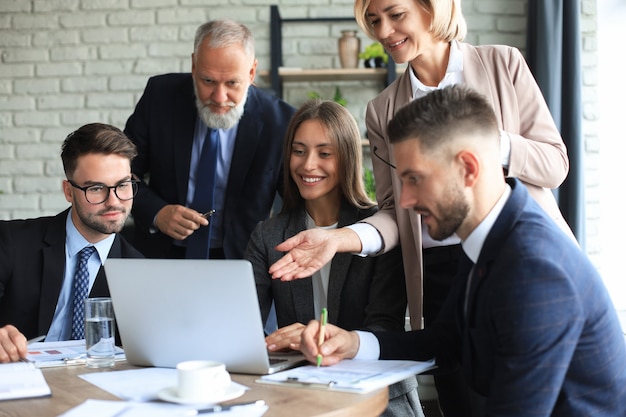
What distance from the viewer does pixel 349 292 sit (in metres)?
→ 2.12

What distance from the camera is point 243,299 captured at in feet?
4.60

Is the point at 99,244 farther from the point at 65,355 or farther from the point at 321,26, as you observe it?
the point at 321,26

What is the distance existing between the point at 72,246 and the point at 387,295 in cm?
91

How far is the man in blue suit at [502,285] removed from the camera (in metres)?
1.24

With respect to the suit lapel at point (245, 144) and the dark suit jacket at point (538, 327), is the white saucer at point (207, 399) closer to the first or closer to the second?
the dark suit jacket at point (538, 327)

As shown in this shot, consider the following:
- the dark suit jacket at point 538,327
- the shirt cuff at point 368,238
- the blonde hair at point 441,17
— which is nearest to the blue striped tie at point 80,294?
the shirt cuff at point 368,238

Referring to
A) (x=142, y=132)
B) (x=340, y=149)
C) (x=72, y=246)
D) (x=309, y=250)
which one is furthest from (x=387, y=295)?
(x=142, y=132)

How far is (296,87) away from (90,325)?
9.90ft

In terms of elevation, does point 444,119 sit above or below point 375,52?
below

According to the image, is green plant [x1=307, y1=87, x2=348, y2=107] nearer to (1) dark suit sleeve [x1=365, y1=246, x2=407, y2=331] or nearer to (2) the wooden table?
(1) dark suit sleeve [x1=365, y1=246, x2=407, y2=331]

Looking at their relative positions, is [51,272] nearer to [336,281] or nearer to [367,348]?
[336,281]

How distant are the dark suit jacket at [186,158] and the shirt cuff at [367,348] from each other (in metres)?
1.11

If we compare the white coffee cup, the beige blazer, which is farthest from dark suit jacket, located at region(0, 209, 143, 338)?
the white coffee cup

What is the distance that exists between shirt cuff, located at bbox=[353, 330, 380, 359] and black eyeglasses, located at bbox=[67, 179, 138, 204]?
0.97 meters
